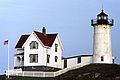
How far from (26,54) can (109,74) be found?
56.0 feet

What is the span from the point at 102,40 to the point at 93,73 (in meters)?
10.8

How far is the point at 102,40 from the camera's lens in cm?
8156

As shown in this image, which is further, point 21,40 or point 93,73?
point 21,40

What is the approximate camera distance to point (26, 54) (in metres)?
82.2

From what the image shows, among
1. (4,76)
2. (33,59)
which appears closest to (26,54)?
(33,59)

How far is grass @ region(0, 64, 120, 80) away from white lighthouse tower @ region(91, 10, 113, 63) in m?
3.76

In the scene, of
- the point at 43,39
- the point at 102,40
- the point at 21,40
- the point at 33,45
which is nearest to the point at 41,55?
the point at 33,45

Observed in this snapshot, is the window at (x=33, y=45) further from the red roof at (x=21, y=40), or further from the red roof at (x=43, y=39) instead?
the red roof at (x=21, y=40)

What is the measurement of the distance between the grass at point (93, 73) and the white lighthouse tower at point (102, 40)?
3.76m

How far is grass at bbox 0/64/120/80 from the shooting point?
70188 millimetres

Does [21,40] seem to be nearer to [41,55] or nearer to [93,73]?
[41,55]

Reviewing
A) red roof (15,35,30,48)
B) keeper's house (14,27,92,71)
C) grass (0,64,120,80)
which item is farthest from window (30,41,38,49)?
grass (0,64,120,80)

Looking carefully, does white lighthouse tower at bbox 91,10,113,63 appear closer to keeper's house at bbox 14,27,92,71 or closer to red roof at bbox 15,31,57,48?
keeper's house at bbox 14,27,92,71

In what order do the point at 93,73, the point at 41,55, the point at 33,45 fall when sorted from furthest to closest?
the point at 33,45 < the point at 41,55 < the point at 93,73
